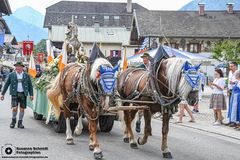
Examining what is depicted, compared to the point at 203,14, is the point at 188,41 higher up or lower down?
lower down

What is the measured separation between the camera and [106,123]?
443 inches

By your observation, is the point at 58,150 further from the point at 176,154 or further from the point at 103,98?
the point at 176,154

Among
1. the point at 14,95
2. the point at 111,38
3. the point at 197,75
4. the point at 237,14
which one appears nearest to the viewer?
the point at 197,75

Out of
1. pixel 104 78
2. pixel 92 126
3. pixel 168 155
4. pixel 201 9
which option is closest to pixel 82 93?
pixel 92 126

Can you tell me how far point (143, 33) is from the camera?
5197cm

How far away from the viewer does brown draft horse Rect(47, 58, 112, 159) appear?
27.2 feet

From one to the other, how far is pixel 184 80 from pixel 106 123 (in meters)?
3.83

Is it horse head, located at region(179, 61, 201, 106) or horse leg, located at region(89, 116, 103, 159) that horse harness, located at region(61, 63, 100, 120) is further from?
horse head, located at region(179, 61, 201, 106)

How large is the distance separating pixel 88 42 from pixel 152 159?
5076 centimetres

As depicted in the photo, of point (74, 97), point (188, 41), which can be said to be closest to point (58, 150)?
point (74, 97)

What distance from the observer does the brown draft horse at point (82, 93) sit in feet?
27.2

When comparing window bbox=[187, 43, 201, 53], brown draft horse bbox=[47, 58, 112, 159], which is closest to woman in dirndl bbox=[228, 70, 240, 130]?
brown draft horse bbox=[47, 58, 112, 159]

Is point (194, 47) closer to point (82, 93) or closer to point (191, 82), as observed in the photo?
point (82, 93)

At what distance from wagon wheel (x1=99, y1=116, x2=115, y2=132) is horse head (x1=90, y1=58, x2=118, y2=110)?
282cm
